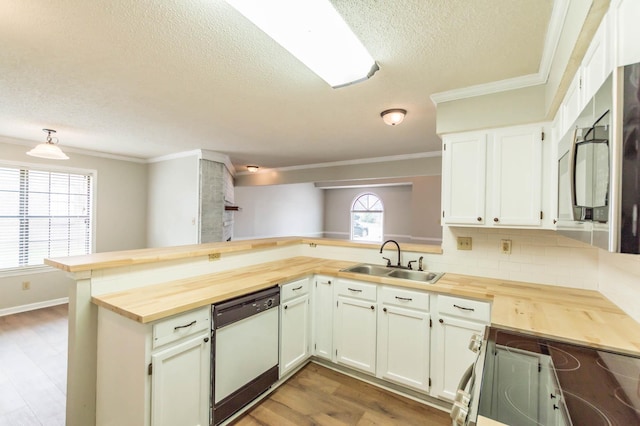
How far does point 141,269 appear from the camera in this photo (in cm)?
200

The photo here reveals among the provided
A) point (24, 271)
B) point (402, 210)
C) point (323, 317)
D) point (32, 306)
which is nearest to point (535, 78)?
point (323, 317)

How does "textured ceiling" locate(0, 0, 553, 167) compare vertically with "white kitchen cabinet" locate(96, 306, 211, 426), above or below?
above

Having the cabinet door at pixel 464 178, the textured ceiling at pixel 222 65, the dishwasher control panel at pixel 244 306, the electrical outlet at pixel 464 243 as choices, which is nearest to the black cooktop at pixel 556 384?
the cabinet door at pixel 464 178

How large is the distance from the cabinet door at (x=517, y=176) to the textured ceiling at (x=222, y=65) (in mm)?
437

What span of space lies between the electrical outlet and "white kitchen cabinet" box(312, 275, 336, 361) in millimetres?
1185

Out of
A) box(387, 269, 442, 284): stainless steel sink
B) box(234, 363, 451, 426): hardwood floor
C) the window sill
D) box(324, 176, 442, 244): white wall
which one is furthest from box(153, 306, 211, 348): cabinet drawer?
box(324, 176, 442, 244): white wall

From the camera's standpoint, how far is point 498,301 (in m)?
1.79

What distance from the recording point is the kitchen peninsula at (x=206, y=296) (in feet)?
4.67

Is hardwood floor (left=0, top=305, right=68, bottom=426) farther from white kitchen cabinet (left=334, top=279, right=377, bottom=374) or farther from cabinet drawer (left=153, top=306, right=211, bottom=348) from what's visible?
white kitchen cabinet (left=334, top=279, right=377, bottom=374)

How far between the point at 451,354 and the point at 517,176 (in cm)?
140

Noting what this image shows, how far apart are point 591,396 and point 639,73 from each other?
3.11 feet

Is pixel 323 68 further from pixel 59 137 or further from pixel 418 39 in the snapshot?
pixel 59 137

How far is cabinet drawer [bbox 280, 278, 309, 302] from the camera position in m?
2.36

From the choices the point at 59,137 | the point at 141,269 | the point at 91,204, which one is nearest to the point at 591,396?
Answer: the point at 141,269
